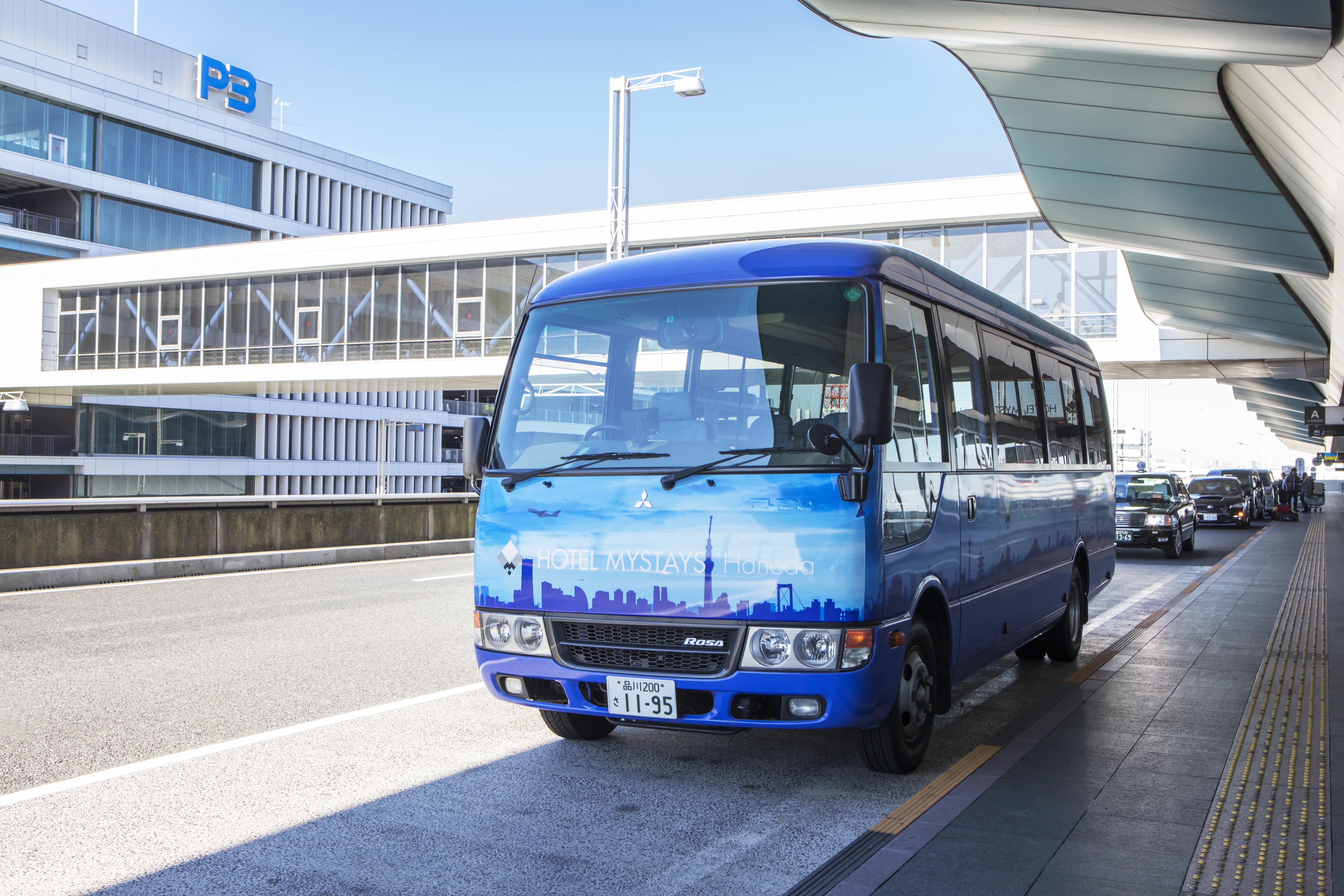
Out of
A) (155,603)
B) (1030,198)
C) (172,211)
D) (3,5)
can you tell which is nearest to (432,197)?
(172,211)

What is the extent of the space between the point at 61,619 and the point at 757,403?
28.5 feet

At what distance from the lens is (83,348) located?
45438mm

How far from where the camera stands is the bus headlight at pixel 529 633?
5543 millimetres

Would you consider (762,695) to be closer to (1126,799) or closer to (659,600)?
(659,600)

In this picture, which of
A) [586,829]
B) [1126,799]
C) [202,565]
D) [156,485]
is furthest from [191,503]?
[156,485]

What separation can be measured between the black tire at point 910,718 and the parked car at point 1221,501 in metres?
31.6

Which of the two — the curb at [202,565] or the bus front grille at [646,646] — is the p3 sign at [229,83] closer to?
the curb at [202,565]

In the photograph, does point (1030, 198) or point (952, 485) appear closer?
point (952, 485)

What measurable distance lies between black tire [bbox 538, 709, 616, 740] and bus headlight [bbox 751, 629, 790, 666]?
1533 mm

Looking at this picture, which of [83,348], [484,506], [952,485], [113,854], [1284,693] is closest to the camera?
[113,854]

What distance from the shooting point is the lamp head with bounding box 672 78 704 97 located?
80.0 feet

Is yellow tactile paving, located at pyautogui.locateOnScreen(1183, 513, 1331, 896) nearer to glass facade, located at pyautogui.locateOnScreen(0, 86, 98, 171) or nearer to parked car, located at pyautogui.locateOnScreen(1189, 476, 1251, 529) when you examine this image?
parked car, located at pyautogui.locateOnScreen(1189, 476, 1251, 529)

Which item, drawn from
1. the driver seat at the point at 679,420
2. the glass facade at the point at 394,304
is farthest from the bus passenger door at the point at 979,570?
the glass facade at the point at 394,304

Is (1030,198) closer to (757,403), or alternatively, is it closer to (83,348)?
(757,403)
